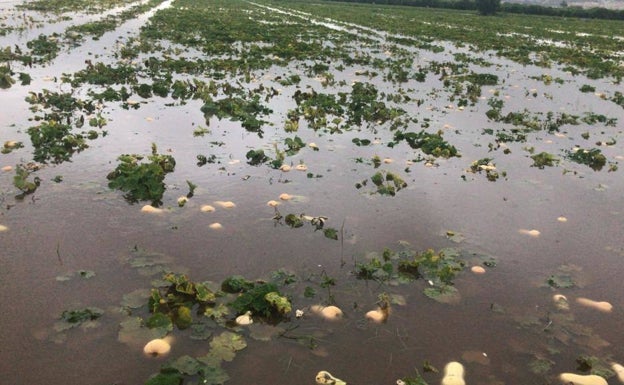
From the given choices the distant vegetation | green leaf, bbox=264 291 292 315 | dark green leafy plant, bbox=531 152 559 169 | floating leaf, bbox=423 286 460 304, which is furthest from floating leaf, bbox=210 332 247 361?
the distant vegetation

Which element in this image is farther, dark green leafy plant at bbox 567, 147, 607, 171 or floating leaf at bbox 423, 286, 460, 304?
dark green leafy plant at bbox 567, 147, 607, 171

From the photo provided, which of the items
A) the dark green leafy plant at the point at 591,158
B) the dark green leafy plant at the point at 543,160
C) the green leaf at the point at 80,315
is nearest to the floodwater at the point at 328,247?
the green leaf at the point at 80,315

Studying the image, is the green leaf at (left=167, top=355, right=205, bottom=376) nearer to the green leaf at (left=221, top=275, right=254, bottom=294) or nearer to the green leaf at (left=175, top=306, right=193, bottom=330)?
the green leaf at (left=175, top=306, right=193, bottom=330)

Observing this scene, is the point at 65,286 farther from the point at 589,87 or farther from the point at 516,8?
the point at 516,8

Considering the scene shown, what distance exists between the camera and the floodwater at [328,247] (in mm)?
4070

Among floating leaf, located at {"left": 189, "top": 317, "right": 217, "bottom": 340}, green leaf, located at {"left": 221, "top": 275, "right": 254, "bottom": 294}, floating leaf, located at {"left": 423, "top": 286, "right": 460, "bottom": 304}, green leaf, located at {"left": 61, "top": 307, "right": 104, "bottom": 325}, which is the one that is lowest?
floating leaf, located at {"left": 189, "top": 317, "right": 217, "bottom": 340}

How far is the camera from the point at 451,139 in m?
10.7

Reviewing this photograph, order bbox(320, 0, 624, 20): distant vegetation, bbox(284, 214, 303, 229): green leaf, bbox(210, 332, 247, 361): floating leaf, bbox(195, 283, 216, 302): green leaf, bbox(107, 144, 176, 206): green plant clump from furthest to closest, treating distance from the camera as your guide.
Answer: bbox(320, 0, 624, 20): distant vegetation
bbox(107, 144, 176, 206): green plant clump
bbox(284, 214, 303, 229): green leaf
bbox(195, 283, 216, 302): green leaf
bbox(210, 332, 247, 361): floating leaf

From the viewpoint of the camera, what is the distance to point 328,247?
5.88 m

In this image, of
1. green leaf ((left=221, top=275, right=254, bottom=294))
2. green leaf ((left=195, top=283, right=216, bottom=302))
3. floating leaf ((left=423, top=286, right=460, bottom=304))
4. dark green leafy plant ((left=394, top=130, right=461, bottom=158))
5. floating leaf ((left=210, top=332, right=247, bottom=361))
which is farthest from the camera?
dark green leafy plant ((left=394, top=130, right=461, bottom=158))

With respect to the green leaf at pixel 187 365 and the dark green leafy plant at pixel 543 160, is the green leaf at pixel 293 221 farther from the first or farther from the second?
the dark green leafy plant at pixel 543 160

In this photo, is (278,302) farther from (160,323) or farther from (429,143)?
(429,143)

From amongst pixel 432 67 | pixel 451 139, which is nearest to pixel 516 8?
pixel 432 67

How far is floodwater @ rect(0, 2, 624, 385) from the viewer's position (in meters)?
4.07
